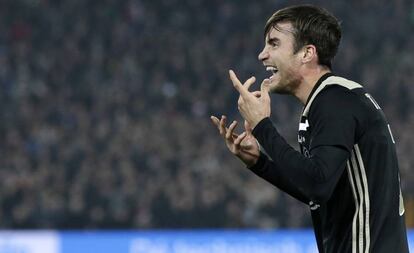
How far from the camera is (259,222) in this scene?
15.9 m

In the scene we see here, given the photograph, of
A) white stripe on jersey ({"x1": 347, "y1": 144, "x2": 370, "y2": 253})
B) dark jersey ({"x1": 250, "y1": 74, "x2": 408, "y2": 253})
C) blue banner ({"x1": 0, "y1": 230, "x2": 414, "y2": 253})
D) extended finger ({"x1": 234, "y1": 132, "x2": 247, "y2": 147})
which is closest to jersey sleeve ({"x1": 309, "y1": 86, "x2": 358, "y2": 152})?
dark jersey ({"x1": 250, "y1": 74, "x2": 408, "y2": 253})

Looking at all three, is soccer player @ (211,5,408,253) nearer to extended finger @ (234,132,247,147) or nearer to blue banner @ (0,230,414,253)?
extended finger @ (234,132,247,147)

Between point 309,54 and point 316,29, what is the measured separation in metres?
0.10

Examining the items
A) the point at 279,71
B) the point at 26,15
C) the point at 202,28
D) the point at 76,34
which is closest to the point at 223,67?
the point at 202,28

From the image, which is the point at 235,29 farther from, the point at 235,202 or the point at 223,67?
the point at 235,202

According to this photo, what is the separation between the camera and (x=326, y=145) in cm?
372

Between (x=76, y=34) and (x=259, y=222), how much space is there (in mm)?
6733

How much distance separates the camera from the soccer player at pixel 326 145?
3.73 m

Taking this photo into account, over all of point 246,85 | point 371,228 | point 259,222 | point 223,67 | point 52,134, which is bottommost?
point 371,228

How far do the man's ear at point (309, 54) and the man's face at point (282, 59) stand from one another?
1.0 inches

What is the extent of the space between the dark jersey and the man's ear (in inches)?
4.2

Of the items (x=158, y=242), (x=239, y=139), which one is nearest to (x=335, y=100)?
Result: (x=239, y=139)

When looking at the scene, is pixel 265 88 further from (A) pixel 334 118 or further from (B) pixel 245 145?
(A) pixel 334 118

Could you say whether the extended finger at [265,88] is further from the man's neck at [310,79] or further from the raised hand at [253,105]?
the man's neck at [310,79]
